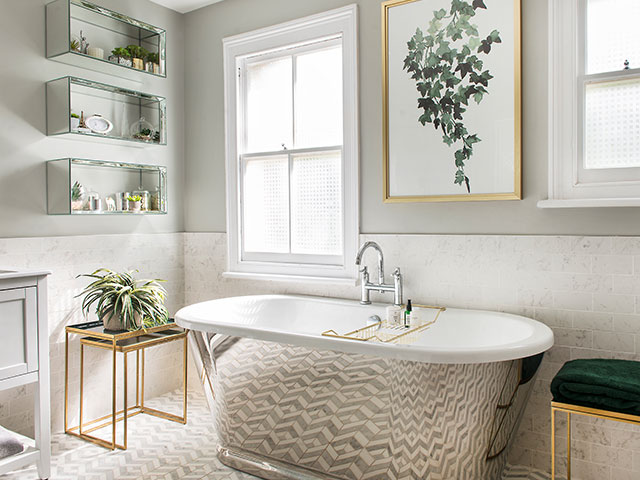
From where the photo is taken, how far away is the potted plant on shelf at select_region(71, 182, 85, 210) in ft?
9.49

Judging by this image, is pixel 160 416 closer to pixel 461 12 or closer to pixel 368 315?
pixel 368 315

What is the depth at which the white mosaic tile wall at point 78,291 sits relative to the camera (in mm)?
2725

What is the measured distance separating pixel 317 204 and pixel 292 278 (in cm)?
48

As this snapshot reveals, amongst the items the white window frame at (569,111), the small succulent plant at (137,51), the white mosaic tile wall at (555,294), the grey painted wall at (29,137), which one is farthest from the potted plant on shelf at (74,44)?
the white window frame at (569,111)

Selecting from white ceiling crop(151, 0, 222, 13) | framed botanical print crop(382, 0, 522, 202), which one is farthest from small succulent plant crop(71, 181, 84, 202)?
framed botanical print crop(382, 0, 522, 202)

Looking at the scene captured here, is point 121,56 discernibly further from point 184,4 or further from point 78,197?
point 78,197

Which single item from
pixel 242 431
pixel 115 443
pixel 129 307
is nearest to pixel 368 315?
pixel 242 431

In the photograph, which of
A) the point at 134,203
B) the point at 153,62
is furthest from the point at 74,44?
the point at 134,203

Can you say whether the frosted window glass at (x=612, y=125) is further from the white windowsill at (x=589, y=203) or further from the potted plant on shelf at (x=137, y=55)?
the potted plant on shelf at (x=137, y=55)

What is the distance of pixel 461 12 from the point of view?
258cm

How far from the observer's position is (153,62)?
3.33m

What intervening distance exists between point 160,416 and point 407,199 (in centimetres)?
196

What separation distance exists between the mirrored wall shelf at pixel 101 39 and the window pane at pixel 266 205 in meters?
0.88

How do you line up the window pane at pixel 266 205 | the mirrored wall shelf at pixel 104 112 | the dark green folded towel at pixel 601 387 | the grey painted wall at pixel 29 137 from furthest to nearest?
the window pane at pixel 266 205 < the mirrored wall shelf at pixel 104 112 < the grey painted wall at pixel 29 137 < the dark green folded towel at pixel 601 387
